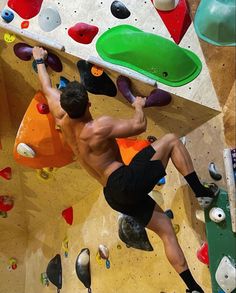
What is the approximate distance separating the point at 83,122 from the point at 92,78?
51 centimetres

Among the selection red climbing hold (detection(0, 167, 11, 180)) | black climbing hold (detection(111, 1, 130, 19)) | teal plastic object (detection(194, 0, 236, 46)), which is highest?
teal plastic object (detection(194, 0, 236, 46))

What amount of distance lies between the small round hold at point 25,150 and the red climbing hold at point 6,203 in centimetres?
104

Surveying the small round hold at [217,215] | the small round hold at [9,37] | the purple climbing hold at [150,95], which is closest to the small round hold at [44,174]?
the small round hold at [9,37]

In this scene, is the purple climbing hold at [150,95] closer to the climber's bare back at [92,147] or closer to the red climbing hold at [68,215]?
the climber's bare back at [92,147]

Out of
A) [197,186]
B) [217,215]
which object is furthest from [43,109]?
[217,215]

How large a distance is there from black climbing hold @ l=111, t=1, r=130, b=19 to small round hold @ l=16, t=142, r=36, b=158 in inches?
44.4

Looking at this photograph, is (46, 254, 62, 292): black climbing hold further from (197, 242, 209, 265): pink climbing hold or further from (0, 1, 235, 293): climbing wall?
(197, 242, 209, 265): pink climbing hold

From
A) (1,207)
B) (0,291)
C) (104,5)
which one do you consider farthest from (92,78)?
(0,291)

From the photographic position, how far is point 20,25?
3.83 metres

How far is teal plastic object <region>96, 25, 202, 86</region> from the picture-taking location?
11.5 ft

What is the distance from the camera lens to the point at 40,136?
4.16m

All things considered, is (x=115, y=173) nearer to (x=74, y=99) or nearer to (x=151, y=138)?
(x=74, y=99)

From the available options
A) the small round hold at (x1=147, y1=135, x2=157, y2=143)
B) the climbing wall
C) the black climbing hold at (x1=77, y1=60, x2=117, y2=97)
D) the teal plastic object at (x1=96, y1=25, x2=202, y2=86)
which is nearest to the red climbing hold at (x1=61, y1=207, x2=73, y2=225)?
the climbing wall

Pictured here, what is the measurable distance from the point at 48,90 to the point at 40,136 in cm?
63
